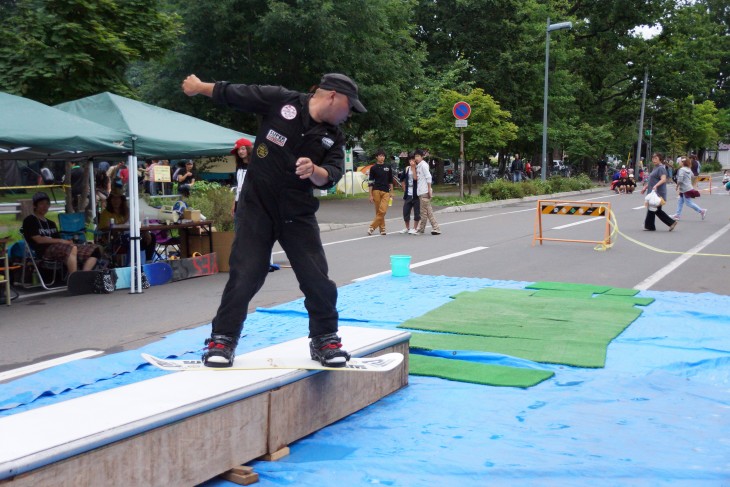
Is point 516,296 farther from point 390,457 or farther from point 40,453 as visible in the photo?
point 40,453

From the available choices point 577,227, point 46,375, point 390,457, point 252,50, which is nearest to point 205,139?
point 46,375

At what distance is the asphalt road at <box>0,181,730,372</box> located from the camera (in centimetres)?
779

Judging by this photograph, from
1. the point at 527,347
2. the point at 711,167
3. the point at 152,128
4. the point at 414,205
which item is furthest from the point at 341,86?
the point at 711,167

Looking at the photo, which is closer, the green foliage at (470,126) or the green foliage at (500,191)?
the green foliage at (470,126)

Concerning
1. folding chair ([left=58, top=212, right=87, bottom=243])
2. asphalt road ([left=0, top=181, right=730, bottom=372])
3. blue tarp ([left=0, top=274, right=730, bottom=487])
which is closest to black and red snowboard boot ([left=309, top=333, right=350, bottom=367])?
blue tarp ([left=0, top=274, right=730, bottom=487])

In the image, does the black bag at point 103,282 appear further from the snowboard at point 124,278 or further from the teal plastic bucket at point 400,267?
the teal plastic bucket at point 400,267

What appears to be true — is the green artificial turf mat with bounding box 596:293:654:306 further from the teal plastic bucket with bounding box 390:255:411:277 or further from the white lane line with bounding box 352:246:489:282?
the white lane line with bounding box 352:246:489:282

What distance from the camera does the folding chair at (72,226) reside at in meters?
12.0

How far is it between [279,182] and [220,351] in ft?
3.48

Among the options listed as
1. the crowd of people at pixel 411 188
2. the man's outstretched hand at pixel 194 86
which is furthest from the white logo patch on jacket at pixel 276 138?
the crowd of people at pixel 411 188

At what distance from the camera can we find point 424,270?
11.9 metres

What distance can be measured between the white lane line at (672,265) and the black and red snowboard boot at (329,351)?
22.2 ft

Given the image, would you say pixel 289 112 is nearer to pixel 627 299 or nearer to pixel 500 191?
pixel 627 299

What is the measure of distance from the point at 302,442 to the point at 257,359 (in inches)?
22.5
